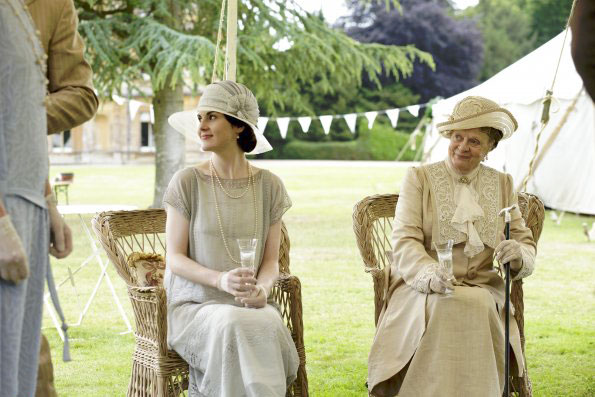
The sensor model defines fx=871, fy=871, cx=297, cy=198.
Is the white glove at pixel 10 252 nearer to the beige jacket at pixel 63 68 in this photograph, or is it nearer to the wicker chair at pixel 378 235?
the beige jacket at pixel 63 68

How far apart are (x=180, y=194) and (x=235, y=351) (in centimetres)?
67

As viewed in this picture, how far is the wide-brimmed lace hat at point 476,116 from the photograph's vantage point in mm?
3516

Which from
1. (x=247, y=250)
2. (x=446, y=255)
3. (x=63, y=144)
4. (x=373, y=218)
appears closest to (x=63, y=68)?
(x=247, y=250)

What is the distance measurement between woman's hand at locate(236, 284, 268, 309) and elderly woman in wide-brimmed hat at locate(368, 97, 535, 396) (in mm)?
584

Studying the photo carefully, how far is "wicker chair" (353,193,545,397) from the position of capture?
11.8 feet

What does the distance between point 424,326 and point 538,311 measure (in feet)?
12.3

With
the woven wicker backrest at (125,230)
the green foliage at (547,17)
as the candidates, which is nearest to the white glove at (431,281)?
the woven wicker backrest at (125,230)

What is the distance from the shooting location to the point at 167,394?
3.13 metres

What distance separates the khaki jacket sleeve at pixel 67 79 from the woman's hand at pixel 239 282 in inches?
38.1

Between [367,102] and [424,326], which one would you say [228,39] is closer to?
[424,326]

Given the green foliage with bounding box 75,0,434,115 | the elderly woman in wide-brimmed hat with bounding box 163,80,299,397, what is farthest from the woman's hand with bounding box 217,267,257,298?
the green foliage with bounding box 75,0,434,115

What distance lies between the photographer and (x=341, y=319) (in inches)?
254

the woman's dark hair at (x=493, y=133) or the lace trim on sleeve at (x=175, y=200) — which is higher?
the woman's dark hair at (x=493, y=133)

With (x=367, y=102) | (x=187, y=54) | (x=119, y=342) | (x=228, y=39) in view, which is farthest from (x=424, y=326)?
(x=367, y=102)
